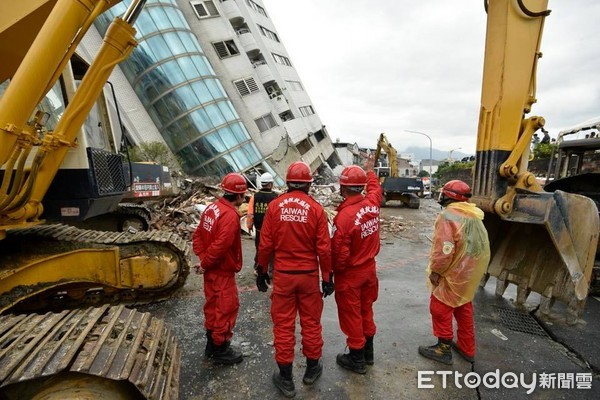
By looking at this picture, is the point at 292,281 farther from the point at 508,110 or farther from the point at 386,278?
the point at 386,278

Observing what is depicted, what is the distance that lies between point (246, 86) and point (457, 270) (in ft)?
72.5

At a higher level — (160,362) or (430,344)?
(160,362)

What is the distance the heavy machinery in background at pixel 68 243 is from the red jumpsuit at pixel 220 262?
75 centimetres

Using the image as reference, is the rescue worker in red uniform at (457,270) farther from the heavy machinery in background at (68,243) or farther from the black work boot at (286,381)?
the heavy machinery in background at (68,243)

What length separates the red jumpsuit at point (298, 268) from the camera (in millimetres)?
3100

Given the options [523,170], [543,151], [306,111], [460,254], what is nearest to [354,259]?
[460,254]

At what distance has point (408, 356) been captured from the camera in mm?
3629

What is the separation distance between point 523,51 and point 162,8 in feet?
67.1

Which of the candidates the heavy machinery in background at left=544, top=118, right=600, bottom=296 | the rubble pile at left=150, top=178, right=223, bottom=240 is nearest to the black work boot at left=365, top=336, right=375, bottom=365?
the heavy machinery in background at left=544, top=118, right=600, bottom=296

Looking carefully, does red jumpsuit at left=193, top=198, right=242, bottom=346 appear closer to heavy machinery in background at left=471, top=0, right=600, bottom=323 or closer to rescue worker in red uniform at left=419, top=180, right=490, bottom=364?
rescue worker in red uniform at left=419, top=180, right=490, bottom=364

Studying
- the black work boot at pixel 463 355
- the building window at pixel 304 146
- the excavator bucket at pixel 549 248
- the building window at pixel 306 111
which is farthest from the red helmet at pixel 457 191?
the building window at pixel 306 111

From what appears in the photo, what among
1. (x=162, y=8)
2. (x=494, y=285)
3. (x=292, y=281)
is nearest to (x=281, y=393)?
(x=292, y=281)

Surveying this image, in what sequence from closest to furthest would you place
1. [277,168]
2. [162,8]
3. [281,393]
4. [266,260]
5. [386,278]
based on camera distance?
[281,393], [266,260], [386,278], [162,8], [277,168]

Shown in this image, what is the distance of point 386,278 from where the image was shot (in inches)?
247
